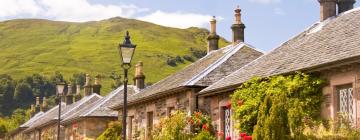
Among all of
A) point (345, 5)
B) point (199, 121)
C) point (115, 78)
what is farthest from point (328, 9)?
point (115, 78)

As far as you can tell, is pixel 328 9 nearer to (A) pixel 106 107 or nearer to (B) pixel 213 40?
(B) pixel 213 40

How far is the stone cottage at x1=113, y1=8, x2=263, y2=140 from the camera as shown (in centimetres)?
2802

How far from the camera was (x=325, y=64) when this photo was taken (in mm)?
19016

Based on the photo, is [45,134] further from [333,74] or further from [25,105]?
[25,105]

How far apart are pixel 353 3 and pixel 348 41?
603 cm

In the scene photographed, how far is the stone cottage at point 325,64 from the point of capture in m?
18.8

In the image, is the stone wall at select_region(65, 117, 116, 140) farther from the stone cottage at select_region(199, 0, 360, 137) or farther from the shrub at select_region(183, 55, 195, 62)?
the shrub at select_region(183, 55, 195, 62)

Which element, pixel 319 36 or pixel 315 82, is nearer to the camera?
pixel 315 82

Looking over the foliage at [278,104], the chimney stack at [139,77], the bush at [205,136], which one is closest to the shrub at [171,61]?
the chimney stack at [139,77]

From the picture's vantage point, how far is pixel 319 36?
928 inches

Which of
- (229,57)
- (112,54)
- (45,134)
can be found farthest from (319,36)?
(112,54)

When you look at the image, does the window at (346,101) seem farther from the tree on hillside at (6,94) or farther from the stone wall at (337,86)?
the tree on hillside at (6,94)

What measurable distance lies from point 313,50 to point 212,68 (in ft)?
25.3

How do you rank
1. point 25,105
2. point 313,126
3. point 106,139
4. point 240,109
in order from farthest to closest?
point 25,105 < point 106,139 < point 240,109 < point 313,126
